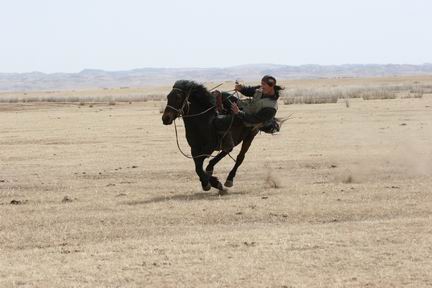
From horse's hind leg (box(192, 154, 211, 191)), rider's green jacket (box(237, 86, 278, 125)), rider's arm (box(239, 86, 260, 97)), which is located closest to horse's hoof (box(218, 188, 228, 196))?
horse's hind leg (box(192, 154, 211, 191))

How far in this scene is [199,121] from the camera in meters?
14.9

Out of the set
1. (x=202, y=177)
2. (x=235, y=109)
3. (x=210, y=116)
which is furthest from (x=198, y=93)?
(x=202, y=177)

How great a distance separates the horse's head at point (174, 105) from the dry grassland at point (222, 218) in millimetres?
1437

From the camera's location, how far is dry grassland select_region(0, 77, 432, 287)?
836 centimetres

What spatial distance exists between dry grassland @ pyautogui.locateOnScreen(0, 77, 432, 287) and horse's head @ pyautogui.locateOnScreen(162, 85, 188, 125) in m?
1.44

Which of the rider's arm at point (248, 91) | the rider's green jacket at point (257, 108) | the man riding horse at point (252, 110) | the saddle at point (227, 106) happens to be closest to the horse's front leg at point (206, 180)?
the man riding horse at point (252, 110)

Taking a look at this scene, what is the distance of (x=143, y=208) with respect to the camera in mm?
12922

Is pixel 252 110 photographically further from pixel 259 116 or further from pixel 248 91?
pixel 248 91

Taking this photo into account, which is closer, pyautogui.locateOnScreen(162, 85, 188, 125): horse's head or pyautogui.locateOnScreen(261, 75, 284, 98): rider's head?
pyautogui.locateOnScreen(162, 85, 188, 125): horse's head

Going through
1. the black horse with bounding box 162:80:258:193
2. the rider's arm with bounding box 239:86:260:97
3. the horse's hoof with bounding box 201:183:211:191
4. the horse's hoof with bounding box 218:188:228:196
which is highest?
the rider's arm with bounding box 239:86:260:97

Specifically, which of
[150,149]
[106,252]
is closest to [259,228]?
[106,252]

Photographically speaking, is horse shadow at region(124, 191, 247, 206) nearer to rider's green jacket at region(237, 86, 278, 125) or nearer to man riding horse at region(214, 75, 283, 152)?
man riding horse at region(214, 75, 283, 152)

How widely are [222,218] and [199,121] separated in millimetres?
3419

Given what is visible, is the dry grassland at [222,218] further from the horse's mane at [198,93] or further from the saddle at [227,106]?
the horse's mane at [198,93]
